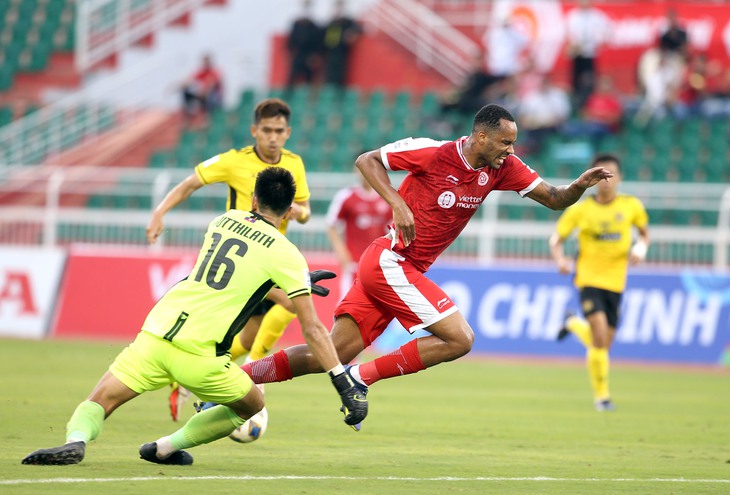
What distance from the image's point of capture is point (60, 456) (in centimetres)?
797

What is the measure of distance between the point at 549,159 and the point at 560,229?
9.98m

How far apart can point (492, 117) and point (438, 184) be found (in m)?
0.63

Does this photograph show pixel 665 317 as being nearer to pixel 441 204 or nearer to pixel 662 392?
pixel 662 392

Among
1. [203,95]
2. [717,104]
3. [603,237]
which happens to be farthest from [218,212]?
[603,237]

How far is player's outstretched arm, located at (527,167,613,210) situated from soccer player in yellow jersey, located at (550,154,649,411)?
4696mm

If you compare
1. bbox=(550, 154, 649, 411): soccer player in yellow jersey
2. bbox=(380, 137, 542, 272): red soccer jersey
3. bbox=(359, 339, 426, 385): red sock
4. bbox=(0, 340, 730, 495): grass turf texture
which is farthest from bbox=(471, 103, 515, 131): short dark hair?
bbox=(550, 154, 649, 411): soccer player in yellow jersey

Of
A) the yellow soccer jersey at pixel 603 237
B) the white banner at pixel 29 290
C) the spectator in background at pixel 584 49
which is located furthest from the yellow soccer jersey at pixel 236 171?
the spectator in background at pixel 584 49

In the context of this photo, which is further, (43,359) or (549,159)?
(549,159)

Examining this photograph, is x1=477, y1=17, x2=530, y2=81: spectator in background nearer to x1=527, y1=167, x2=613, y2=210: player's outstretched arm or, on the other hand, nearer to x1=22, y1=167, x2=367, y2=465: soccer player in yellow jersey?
x1=527, y1=167, x2=613, y2=210: player's outstretched arm

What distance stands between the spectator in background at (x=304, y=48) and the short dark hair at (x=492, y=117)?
19407 millimetres

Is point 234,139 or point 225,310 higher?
point 234,139

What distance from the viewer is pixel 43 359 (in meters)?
17.9

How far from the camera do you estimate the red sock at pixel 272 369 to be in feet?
31.7

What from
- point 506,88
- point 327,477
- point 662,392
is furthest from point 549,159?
point 327,477
